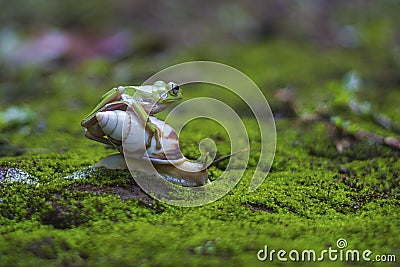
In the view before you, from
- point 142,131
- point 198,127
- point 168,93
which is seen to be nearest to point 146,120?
point 142,131

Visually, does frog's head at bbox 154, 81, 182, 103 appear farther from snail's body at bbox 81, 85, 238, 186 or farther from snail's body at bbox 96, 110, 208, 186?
snail's body at bbox 96, 110, 208, 186

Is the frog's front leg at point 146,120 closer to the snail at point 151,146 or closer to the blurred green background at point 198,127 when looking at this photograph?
the snail at point 151,146

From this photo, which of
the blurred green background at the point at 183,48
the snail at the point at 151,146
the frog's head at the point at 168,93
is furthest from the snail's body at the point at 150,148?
the blurred green background at the point at 183,48

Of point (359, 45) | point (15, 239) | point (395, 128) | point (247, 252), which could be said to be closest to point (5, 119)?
point (15, 239)

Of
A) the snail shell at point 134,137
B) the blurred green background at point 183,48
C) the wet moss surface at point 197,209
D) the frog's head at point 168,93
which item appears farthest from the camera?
the blurred green background at point 183,48

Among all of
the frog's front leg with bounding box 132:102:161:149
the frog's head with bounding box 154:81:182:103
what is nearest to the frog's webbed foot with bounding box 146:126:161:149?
the frog's front leg with bounding box 132:102:161:149

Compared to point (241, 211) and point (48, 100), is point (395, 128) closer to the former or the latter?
point (241, 211)
